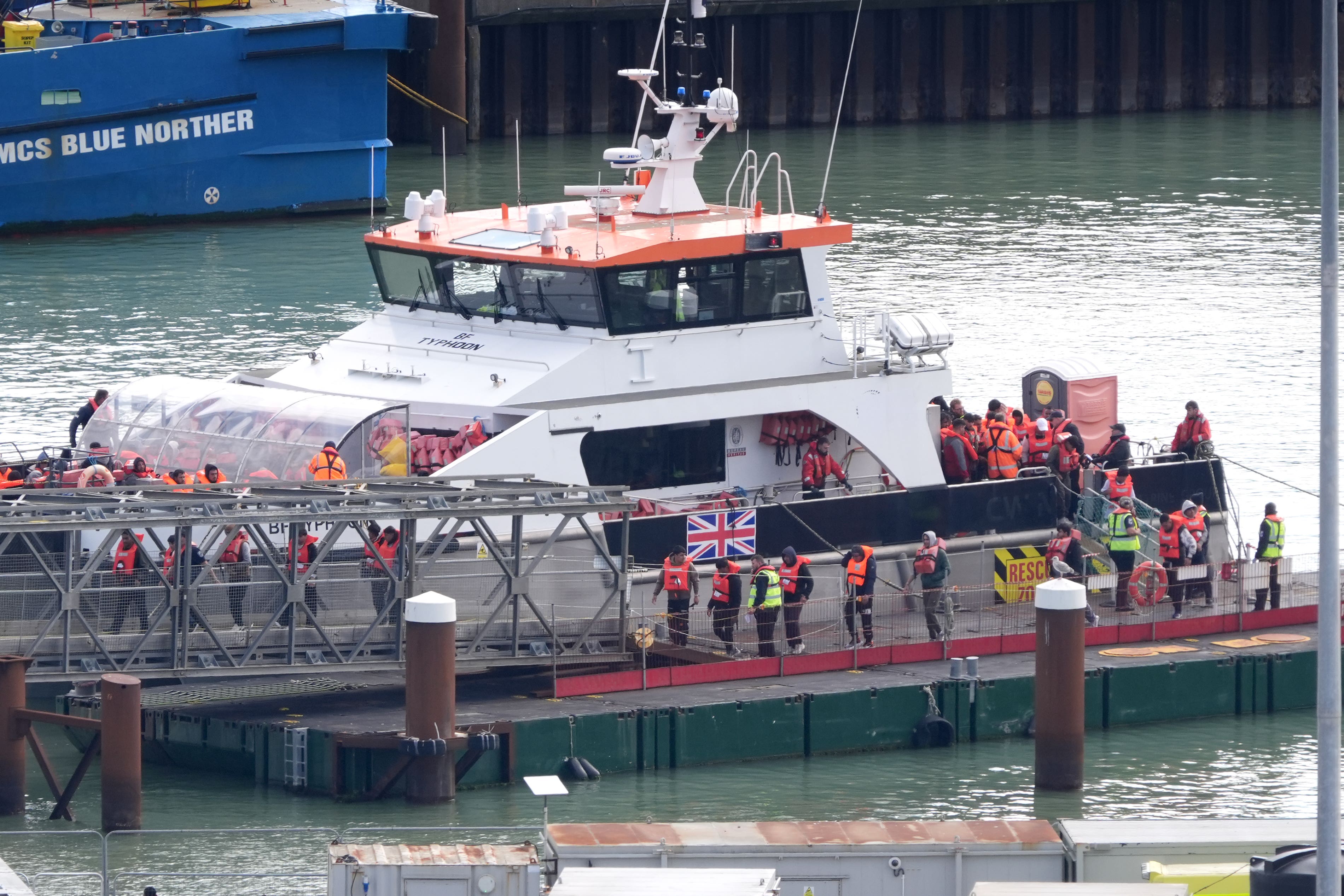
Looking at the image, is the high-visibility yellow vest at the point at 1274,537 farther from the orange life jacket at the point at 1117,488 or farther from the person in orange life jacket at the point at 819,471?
the person in orange life jacket at the point at 819,471

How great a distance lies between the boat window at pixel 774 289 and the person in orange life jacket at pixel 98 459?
6.04 m

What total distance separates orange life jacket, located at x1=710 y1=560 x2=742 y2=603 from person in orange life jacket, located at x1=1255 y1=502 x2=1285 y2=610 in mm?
5651

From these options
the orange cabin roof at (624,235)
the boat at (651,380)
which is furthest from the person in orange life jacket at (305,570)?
the orange cabin roof at (624,235)

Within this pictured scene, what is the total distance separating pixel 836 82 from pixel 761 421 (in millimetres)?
38600

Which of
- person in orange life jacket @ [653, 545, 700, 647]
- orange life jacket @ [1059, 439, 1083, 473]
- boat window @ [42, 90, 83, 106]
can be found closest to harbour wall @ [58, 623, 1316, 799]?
person in orange life jacket @ [653, 545, 700, 647]

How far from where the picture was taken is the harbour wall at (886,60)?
186 ft

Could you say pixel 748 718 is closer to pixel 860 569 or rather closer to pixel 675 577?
pixel 675 577

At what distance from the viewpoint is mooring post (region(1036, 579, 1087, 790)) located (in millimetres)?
19156

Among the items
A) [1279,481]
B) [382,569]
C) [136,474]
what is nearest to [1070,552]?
[382,569]

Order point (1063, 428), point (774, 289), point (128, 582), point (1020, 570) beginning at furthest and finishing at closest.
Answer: point (1063, 428)
point (1020, 570)
point (774, 289)
point (128, 582)

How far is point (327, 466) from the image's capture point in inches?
813

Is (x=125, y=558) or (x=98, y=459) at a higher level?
(x=98, y=459)

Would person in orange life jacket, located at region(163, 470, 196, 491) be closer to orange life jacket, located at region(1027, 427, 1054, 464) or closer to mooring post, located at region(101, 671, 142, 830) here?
mooring post, located at region(101, 671, 142, 830)

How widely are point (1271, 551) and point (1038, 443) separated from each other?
253 centimetres
